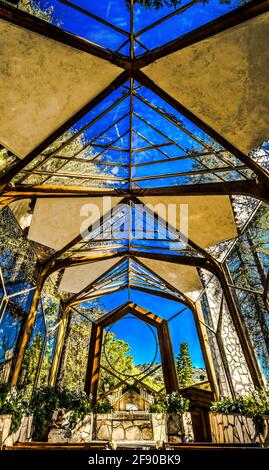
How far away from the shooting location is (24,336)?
7.63 m

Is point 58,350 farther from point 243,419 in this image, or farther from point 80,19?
point 80,19

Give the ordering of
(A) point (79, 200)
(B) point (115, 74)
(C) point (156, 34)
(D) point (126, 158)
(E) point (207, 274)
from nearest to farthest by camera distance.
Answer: (C) point (156, 34) < (B) point (115, 74) < (D) point (126, 158) < (A) point (79, 200) < (E) point (207, 274)

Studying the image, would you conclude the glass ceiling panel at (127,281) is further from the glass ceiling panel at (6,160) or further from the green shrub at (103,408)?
the glass ceiling panel at (6,160)

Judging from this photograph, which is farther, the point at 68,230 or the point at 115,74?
the point at 68,230

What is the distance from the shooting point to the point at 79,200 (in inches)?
276

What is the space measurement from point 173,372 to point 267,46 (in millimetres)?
11588

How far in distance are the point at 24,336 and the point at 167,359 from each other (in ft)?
22.5

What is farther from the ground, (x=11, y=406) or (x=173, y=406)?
(x=173, y=406)

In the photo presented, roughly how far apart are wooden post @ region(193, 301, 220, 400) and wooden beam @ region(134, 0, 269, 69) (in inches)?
355

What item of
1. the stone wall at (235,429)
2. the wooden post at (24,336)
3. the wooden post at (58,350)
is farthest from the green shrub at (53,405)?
the stone wall at (235,429)

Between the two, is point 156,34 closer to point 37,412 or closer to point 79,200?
point 79,200

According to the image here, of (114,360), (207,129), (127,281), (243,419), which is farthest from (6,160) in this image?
(114,360)
